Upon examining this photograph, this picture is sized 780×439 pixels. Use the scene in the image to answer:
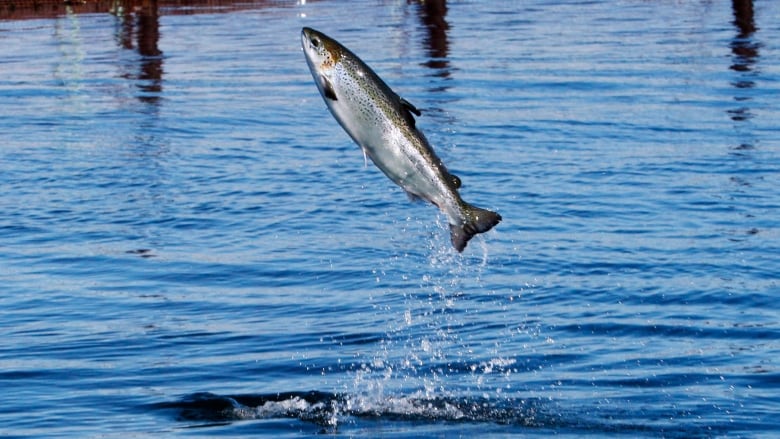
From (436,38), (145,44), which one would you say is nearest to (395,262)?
(436,38)

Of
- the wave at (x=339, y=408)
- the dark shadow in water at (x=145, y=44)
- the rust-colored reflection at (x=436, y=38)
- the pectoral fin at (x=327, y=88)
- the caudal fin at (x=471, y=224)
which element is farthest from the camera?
the rust-colored reflection at (x=436, y=38)

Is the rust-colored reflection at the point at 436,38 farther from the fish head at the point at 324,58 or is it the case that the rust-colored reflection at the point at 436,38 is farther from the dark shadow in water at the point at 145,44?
the fish head at the point at 324,58

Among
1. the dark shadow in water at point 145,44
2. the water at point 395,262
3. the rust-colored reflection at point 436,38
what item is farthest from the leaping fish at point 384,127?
the rust-colored reflection at point 436,38

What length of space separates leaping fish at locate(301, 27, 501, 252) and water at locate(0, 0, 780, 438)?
2.04m

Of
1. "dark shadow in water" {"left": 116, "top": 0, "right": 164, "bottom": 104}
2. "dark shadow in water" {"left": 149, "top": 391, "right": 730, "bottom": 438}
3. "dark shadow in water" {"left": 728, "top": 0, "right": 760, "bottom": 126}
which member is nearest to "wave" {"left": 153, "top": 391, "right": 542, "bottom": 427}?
"dark shadow in water" {"left": 149, "top": 391, "right": 730, "bottom": 438}

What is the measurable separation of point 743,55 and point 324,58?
64.4 feet

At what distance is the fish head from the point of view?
6.31 meters

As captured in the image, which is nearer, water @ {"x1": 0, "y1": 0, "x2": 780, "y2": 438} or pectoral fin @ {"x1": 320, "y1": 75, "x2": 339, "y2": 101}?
pectoral fin @ {"x1": 320, "y1": 75, "x2": 339, "y2": 101}

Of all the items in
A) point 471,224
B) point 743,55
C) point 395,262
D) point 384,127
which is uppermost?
point 384,127

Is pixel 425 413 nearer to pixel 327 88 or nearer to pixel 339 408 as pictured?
pixel 339 408

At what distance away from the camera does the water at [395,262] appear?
344 inches

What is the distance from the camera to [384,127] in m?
6.46

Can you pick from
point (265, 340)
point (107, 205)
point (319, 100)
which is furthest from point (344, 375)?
point (319, 100)

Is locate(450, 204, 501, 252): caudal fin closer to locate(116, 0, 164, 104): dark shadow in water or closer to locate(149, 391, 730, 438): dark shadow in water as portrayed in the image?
locate(149, 391, 730, 438): dark shadow in water
